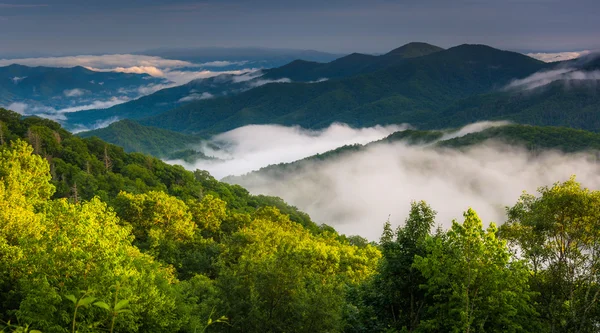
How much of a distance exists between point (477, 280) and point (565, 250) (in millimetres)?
4711

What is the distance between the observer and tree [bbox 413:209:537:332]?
71.3 feet

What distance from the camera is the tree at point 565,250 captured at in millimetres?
21656

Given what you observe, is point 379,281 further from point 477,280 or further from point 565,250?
point 565,250

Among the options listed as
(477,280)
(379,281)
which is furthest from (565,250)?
(379,281)

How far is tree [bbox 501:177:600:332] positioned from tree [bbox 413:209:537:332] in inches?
50.6

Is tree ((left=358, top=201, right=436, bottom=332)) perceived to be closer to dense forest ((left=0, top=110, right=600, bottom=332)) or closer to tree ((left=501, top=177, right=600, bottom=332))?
dense forest ((left=0, top=110, right=600, bottom=332))

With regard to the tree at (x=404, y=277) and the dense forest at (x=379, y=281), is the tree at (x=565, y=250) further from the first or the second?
the tree at (x=404, y=277)

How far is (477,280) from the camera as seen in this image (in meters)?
22.4

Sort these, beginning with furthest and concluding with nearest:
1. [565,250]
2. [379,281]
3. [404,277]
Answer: [379,281] < [404,277] < [565,250]

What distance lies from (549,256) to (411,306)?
7.73 metres

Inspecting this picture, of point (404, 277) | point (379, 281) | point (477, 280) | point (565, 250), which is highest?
point (565, 250)

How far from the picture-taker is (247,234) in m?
52.2

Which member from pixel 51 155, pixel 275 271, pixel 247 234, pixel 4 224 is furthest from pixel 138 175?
pixel 275 271

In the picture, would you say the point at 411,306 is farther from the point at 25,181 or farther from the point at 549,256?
the point at 25,181
